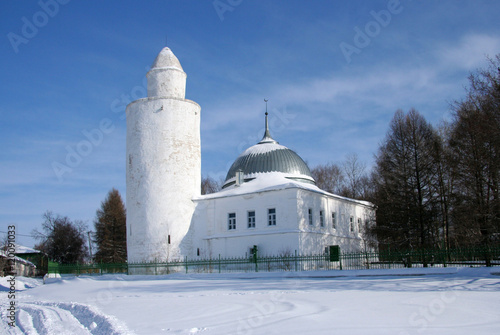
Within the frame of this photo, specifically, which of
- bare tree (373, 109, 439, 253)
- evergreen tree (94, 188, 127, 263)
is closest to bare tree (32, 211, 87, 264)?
evergreen tree (94, 188, 127, 263)

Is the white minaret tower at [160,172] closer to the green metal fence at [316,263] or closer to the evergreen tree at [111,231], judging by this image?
the green metal fence at [316,263]

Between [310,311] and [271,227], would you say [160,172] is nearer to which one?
[271,227]

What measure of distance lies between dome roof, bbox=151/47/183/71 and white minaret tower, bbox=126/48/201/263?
53.7 inches

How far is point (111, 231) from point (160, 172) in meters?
23.4

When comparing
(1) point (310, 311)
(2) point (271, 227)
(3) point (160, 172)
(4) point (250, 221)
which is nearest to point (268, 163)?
(4) point (250, 221)

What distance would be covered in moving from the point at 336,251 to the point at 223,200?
7789 millimetres

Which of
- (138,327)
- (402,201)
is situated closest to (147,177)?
(402,201)

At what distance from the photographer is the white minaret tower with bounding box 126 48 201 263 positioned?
95.2 ft

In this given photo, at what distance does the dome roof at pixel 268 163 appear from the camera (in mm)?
32312

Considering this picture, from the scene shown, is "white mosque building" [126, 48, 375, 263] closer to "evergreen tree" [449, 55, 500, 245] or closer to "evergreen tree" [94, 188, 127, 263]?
"evergreen tree" [449, 55, 500, 245]

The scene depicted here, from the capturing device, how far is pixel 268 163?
32562 millimetres

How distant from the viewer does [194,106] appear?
1233 inches

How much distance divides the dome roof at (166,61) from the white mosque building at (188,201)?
0.07 m

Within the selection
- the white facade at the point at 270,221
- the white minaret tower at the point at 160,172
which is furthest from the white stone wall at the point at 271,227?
the white minaret tower at the point at 160,172
